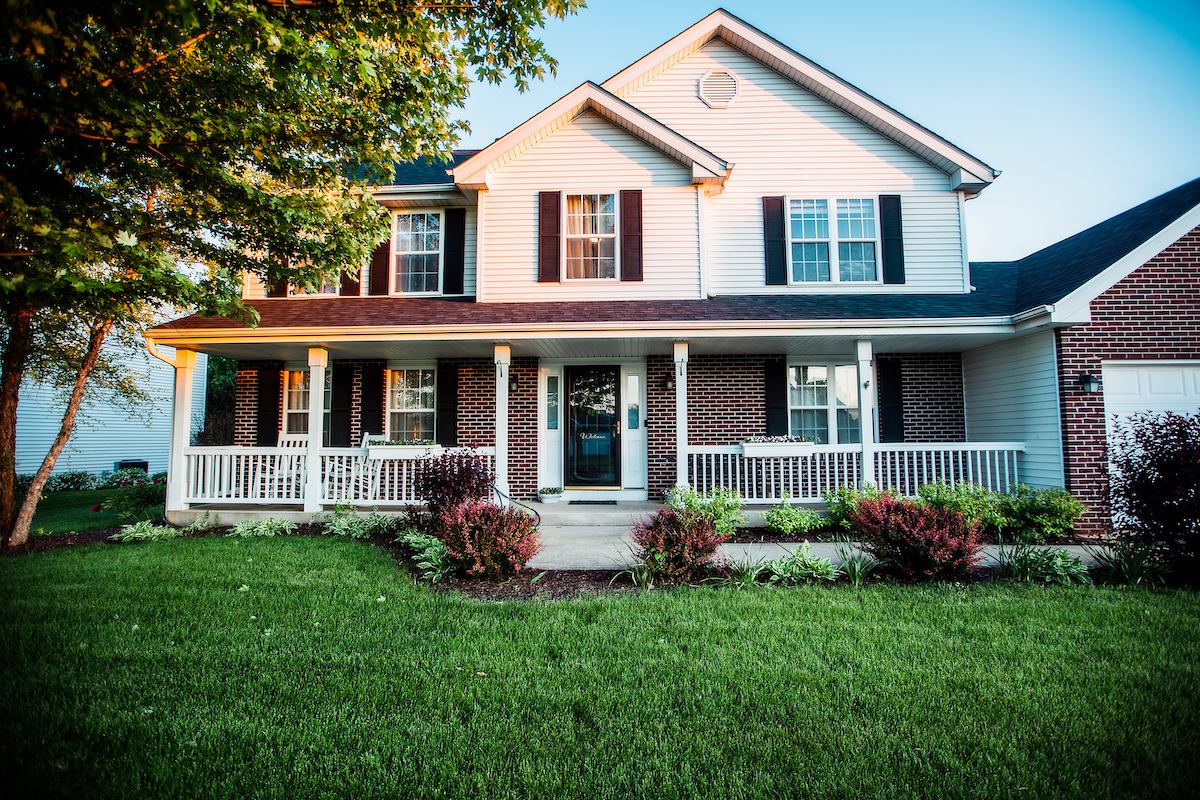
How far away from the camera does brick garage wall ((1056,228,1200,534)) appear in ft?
24.9

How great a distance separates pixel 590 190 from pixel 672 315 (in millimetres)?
2988

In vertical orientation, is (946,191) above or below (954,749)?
above

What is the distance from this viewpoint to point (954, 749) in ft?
8.70

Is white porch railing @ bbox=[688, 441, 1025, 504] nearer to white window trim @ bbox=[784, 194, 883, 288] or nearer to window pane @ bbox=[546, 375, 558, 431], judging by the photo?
window pane @ bbox=[546, 375, 558, 431]

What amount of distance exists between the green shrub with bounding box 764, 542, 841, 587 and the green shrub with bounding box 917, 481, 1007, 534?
2422 mm

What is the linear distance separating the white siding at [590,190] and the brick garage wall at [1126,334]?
5.63 meters

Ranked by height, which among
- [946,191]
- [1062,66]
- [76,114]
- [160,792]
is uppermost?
[1062,66]

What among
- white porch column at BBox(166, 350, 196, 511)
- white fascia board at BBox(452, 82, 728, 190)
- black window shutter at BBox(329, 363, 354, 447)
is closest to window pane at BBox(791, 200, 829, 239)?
white fascia board at BBox(452, 82, 728, 190)

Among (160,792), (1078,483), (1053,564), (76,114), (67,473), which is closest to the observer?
(160,792)

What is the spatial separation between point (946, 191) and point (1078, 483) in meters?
5.58

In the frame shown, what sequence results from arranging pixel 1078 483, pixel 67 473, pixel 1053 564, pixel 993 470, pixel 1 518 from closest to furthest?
pixel 1053 564 → pixel 1078 483 → pixel 1 518 → pixel 993 470 → pixel 67 473

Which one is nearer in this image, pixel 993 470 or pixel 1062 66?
pixel 993 470

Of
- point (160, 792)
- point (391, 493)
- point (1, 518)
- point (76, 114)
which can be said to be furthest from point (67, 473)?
point (160, 792)

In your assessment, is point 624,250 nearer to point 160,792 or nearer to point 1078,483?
point 1078,483
